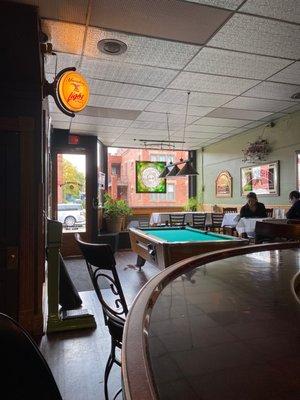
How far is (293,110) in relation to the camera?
5.73 metres

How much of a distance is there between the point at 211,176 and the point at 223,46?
18.2ft

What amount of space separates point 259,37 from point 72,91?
201 cm

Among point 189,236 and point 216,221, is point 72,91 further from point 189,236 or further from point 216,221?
point 216,221

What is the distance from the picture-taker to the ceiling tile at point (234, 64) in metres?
3.56

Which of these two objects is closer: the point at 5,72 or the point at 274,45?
the point at 5,72

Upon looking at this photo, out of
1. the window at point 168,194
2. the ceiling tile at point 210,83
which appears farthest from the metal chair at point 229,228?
the window at point 168,194

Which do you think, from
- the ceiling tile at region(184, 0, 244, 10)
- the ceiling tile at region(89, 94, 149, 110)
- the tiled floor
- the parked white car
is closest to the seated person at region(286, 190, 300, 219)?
the ceiling tile at region(89, 94, 149, 110)

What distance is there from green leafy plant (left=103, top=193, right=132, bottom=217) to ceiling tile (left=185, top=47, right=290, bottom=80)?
4.41 metres

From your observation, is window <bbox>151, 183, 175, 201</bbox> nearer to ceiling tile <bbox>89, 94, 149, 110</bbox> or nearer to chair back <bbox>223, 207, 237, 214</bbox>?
chair back <bbox>223, 207, 237, 214</bbox>

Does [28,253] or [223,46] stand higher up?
[223,46]

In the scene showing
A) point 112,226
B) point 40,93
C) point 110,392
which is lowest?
point 110,392

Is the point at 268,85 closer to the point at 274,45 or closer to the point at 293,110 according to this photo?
the point at 274,45

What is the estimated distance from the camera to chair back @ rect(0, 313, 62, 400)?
601 millimetres

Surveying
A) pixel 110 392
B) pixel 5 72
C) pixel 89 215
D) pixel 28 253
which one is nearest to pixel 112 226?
pixel 89 215
